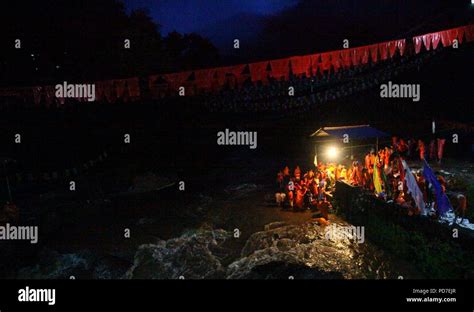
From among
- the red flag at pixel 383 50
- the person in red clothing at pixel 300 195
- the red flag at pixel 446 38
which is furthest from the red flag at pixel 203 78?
the red flag at pixel 446 38

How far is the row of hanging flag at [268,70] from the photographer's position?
994 cm

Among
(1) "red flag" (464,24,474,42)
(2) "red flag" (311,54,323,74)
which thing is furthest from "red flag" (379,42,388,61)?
(1) "red flag" (464,24,474,42)

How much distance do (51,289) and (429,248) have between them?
10.2 m

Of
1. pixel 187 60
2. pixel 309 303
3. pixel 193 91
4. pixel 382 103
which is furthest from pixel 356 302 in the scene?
pixel 187 60

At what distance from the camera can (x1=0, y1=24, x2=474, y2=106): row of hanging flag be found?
994 centimetres

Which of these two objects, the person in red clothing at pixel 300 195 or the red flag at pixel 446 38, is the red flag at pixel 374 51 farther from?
the person in red clothing at pixel 300 195

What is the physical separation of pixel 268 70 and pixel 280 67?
475mm

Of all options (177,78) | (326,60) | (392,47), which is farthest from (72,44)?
(392,47)

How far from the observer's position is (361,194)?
12.2 meters

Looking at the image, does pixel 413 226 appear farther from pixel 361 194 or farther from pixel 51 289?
pixel 51 289

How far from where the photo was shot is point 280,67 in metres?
11.1

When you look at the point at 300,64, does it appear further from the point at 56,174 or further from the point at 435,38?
the point at 56,174

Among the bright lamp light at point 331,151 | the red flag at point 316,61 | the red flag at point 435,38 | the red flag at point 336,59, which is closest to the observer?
the red flag at point 435,38

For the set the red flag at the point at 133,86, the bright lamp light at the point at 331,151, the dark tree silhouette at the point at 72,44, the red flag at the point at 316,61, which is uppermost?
the dark tree silhouette at the point at 72,44
